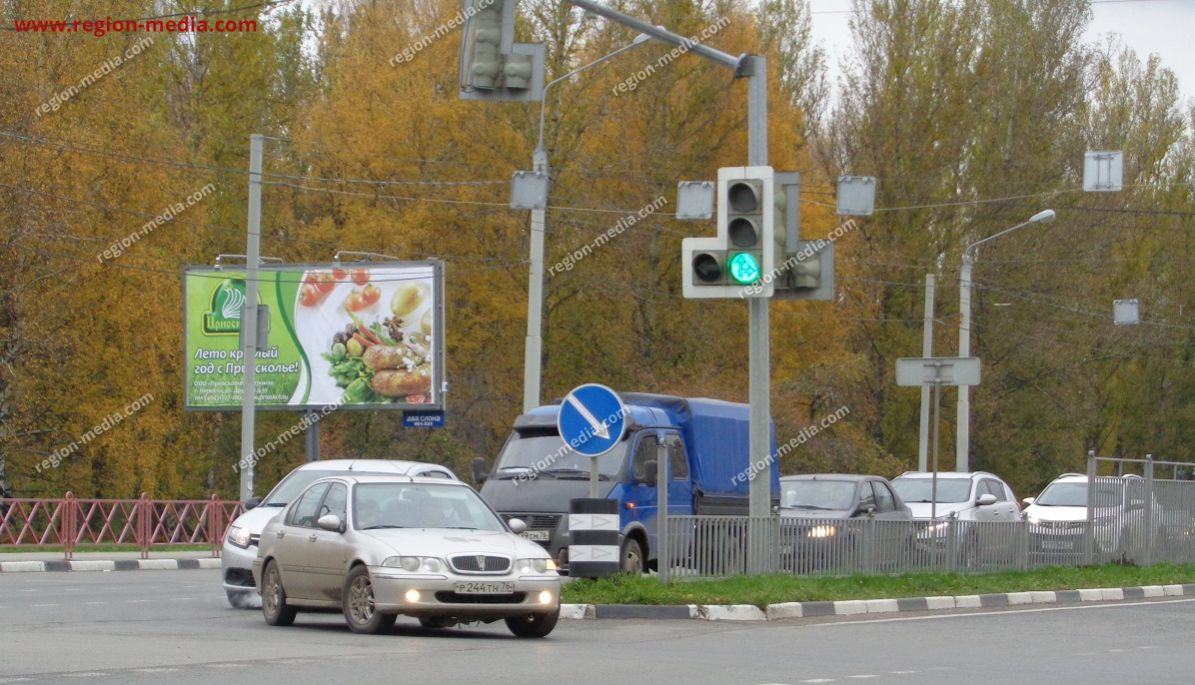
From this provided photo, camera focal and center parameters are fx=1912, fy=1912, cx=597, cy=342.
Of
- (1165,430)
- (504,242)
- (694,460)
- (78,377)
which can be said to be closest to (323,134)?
(504,242)

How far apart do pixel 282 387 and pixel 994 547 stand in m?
20.0

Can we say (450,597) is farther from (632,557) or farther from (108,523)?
(108,523)

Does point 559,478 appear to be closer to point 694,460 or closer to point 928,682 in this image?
point 694,460

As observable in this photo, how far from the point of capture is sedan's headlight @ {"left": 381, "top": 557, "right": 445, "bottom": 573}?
1548 centimetres

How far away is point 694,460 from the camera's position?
24781 millimetres

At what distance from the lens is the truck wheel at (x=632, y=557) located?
2172 cm

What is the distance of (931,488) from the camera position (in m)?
30.6

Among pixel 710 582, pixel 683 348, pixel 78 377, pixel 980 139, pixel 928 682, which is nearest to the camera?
pixel 928 682

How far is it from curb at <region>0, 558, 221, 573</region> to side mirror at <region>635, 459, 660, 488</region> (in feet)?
36.8

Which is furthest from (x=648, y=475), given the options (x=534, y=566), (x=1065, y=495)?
(x=1065, y=495)

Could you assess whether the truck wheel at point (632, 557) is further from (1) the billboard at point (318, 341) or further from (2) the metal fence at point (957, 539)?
(1) the billboard at point (318, 341)

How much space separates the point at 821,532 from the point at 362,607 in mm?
7789

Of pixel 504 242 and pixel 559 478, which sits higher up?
pixel 504 242

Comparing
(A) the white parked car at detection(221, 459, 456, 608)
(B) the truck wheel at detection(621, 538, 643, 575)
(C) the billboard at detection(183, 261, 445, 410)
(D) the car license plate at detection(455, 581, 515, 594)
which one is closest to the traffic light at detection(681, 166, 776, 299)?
(A) the white parked car at detection(221, 459, 456, 608)
